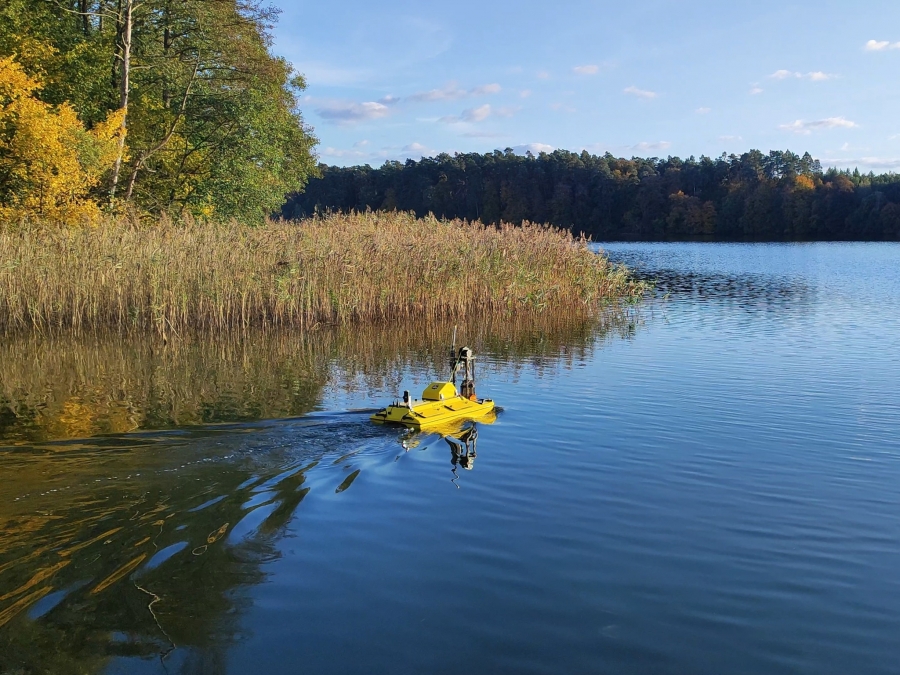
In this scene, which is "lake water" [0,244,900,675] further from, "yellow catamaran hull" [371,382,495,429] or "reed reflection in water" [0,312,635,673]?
"yellow catamaran hull" [371,382,495,429]

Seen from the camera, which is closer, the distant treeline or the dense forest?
the dense forest

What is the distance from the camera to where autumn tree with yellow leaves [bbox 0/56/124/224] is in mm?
19516

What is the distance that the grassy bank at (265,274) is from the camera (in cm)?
1590

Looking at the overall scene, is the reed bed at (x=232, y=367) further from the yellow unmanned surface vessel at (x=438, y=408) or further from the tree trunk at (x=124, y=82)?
the tree trunk at (x=124, y=82)

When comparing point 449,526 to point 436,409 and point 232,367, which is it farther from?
point 232,367

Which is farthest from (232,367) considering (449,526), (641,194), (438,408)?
(641,194)

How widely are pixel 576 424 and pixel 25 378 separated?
8.35m

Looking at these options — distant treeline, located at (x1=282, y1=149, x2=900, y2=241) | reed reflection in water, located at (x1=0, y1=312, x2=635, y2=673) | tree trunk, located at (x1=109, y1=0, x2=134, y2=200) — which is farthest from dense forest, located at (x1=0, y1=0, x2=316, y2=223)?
distant treeline, located at (x1=282, y1=149, x2=900, y2=241)

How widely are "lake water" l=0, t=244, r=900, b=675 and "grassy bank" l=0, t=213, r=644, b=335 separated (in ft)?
12.6

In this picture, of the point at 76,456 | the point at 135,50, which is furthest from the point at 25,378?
the point at 135,50

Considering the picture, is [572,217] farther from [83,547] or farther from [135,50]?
[83,547]

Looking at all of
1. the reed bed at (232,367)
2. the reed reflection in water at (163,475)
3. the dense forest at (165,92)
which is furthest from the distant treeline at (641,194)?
the reed reflection in water at (163,475)

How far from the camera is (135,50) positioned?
26.8 metres

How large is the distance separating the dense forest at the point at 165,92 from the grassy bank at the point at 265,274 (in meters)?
6.09
